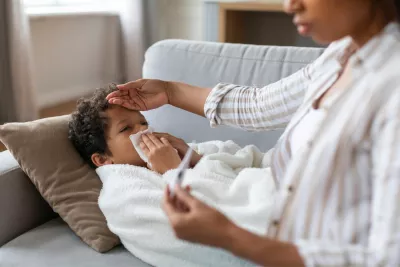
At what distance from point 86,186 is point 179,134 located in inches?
15.2

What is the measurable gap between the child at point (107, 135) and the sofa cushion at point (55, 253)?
0.24 m

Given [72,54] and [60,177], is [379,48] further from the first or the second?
[72,54]

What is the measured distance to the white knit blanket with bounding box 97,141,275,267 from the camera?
41.6 inches

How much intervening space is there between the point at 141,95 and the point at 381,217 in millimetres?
839

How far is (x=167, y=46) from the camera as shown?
1.71 meters

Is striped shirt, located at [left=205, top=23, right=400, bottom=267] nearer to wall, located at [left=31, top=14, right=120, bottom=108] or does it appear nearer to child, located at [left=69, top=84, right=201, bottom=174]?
child, located at [left=69, top=84, right=201, bottom=174]

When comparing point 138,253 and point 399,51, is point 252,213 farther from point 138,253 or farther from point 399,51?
point 399,51

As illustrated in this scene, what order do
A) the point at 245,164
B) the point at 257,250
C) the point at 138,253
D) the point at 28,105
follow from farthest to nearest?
1. the point at 28,105
2. the point at 245,164
3. the point at 138,253
4. the point at 257,250

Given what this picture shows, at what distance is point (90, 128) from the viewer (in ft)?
4.66

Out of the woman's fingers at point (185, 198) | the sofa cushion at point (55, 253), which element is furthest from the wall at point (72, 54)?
the woman's fingers at point (185, 198)

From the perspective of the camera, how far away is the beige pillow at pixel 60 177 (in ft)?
4.24

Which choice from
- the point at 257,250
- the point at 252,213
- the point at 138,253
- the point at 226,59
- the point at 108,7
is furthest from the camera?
the point at 108,7

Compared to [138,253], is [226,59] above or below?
above

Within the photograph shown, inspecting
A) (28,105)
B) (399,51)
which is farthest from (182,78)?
(28,105)
